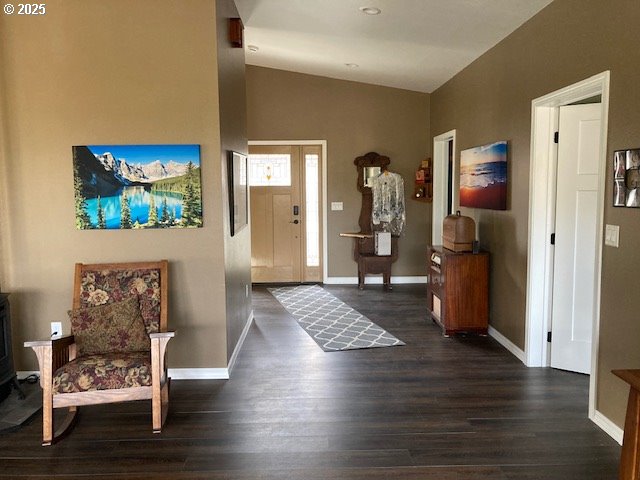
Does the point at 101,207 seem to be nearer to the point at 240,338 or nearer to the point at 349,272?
the point at 240,338

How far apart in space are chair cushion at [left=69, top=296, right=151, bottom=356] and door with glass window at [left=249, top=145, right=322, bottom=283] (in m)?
4.27

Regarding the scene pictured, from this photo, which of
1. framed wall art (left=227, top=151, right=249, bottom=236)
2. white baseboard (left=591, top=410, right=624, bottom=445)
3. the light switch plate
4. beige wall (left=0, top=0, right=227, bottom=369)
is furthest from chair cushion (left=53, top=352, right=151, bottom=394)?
the light switch plate

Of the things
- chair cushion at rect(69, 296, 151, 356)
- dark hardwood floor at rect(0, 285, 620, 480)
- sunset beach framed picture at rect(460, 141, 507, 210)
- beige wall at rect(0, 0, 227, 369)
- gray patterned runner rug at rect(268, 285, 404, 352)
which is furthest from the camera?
gray patterned runner rug at rect(268, 285, 404, 352)

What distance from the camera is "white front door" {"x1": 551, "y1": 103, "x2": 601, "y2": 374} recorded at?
368cm

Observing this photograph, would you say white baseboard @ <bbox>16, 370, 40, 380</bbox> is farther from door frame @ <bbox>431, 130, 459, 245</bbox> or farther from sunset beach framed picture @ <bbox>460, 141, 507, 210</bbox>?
door frame @ <bbox>431, 130, 459, 245</bbox>

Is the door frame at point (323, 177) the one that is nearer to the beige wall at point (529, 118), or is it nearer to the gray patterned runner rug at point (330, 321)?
the gray patterned runner rug at point (330, 321)

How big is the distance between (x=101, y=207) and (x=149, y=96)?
2.94ft

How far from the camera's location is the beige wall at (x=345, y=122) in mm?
7203

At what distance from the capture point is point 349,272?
751cm

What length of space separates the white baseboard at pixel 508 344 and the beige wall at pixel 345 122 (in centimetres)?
286

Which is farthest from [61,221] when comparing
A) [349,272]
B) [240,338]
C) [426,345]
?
[349,272]

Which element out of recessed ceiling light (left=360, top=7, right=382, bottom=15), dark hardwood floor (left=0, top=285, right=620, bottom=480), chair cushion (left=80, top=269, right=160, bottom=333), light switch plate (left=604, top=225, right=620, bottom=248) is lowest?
dark hardwood floor (left=0, top=285, right=620, bottom=480)

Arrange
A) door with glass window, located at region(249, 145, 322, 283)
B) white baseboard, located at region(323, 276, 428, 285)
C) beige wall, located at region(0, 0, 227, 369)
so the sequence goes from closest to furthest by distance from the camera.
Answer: beige wall, located at region(0, 0, 227, 369) < door with glass window, located at region(249, 145, 322, 283) < white baseboard, located at region(323, 276, 428, 285)

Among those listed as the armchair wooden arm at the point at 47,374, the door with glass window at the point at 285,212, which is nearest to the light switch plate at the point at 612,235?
the armchair wooden arm at the point at 47,374
